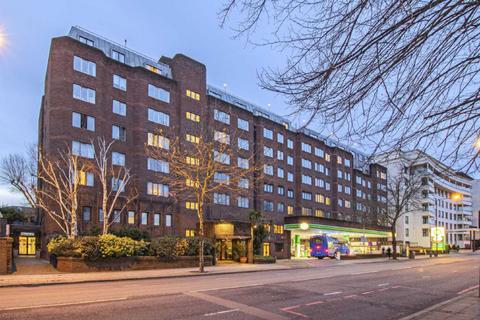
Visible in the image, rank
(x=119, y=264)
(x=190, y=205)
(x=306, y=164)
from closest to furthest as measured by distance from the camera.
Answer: (x=119, y=264) → (x=190, y=205) → (x=306, y=164)

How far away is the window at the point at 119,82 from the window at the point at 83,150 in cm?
790

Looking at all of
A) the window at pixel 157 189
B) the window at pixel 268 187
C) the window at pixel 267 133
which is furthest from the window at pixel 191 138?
the window at pixel 267 133

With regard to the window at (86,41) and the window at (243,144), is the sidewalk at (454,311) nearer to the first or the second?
the window at (86,41)

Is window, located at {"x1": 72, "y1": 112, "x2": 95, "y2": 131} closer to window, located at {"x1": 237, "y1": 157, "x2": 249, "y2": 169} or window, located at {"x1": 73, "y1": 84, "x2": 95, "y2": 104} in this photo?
window, located at {"x1": 73, "y1": 84, "x2": 95, "y2": 104}

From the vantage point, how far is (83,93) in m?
44.6

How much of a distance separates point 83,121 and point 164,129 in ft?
35.1

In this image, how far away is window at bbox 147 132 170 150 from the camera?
1998 inches

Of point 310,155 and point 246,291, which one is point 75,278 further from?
point 310,155

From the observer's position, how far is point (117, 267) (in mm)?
26875

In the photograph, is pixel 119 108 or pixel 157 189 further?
pixel 157 189

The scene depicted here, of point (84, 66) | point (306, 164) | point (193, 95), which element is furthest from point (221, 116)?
point (306, 164)

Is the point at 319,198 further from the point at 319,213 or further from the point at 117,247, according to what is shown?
the point at 117,247

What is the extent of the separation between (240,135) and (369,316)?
162ft

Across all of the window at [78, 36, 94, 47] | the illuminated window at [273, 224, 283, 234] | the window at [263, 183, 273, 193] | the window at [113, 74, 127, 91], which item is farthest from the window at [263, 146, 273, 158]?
the window at [78, 36, 94, 47]
